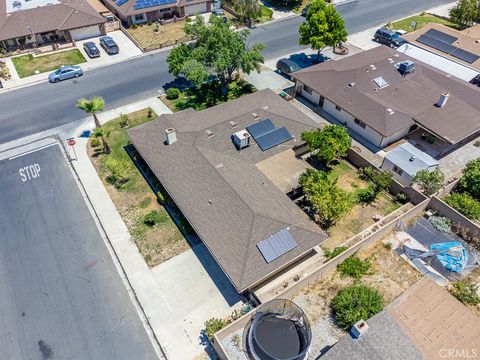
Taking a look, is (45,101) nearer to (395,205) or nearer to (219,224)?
(219,224)

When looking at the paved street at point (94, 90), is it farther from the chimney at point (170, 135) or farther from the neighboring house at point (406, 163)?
the neighboring house at point (406, 163)

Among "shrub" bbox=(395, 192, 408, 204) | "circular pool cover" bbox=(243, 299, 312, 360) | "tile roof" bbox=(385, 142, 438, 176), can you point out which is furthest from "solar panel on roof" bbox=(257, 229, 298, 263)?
"tile roof" bbox=(385, 142, 438, 176)

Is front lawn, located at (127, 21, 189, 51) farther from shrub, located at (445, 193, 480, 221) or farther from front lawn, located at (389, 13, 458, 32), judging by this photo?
shrub, located at (445, 193, 480, 221)

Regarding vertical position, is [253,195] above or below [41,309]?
above

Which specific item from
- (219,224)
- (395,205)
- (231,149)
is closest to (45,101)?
(231,149)

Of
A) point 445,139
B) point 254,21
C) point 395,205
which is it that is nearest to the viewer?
point 395,205

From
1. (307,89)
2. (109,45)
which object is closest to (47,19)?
(109,45)
